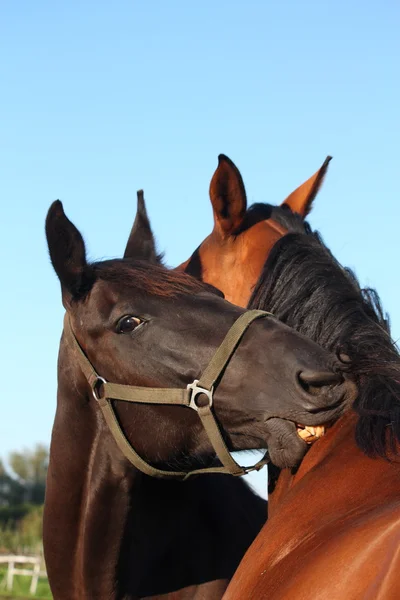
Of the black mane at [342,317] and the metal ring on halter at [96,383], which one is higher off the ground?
the black mane at [342,317]

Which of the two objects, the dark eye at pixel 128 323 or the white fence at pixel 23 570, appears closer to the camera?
the dark eye at pixel 128 323

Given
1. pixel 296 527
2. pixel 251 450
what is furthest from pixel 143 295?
pixel 296 527

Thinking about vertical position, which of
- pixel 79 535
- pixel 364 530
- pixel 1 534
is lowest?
pixel 1 534

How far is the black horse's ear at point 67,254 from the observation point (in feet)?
12.8

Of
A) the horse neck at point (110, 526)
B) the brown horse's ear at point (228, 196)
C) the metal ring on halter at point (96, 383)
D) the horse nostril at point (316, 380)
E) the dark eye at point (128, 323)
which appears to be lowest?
the horse neck at point (110, 526)

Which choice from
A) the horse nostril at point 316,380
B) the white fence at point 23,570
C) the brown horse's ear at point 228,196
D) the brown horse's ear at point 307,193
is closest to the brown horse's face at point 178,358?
the horse nostril at point 316,380

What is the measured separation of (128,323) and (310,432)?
3.46 ft

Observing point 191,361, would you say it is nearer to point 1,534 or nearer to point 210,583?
point 210,583

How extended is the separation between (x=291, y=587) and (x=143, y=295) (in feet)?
5.83

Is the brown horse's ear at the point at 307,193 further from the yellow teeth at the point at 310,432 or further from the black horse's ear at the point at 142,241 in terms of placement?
the yellow teeth at the point at 310,432

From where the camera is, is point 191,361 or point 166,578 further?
point 166,578

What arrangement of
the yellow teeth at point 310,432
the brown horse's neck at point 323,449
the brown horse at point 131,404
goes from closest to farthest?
the brown horse's neck at point 323,449
the yellow teeth at point 310,432
the brown horse at point 131,404

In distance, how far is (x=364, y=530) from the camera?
2.27 metres

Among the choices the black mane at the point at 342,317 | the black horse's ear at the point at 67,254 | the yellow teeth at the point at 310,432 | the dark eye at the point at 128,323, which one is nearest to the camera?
the black mane at the point at 342,317
